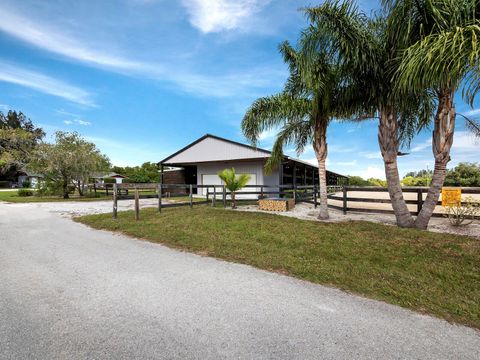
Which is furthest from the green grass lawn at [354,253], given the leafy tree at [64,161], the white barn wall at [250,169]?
the leafy tree at [64,161]

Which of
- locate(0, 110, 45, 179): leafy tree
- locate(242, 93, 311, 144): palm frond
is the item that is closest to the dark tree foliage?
locate(0, 110, 45, 179): leafy tree

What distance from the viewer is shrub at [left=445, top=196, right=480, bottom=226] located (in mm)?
7074

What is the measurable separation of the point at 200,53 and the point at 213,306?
1081cm

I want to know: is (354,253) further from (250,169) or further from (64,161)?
(64,161)

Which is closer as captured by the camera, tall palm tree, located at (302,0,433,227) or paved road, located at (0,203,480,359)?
paved road, located at (0,203,480,359)

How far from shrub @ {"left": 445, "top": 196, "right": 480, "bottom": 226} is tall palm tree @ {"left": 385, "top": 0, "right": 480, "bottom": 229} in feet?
4.73

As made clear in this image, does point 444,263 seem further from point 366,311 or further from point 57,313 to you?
point 57,313

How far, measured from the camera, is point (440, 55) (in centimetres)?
432

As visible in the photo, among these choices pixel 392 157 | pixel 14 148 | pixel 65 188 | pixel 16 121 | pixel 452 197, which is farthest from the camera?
pixel 16 121

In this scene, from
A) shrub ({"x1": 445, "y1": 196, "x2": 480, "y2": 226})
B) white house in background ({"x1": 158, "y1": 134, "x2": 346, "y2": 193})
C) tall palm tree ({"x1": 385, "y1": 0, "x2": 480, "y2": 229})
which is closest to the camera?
tall palm tree ({"x1": 385, "y1": 0, "x2": 480, "y2": 229})

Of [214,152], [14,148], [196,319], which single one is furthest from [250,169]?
[14,148]

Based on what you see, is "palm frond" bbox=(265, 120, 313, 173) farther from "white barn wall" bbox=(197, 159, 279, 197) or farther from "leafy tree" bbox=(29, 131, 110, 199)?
"leafy tree" bbox=(29, 131, 110, 199)

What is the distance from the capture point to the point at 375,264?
13.3 ft

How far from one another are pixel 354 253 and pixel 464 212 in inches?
213
